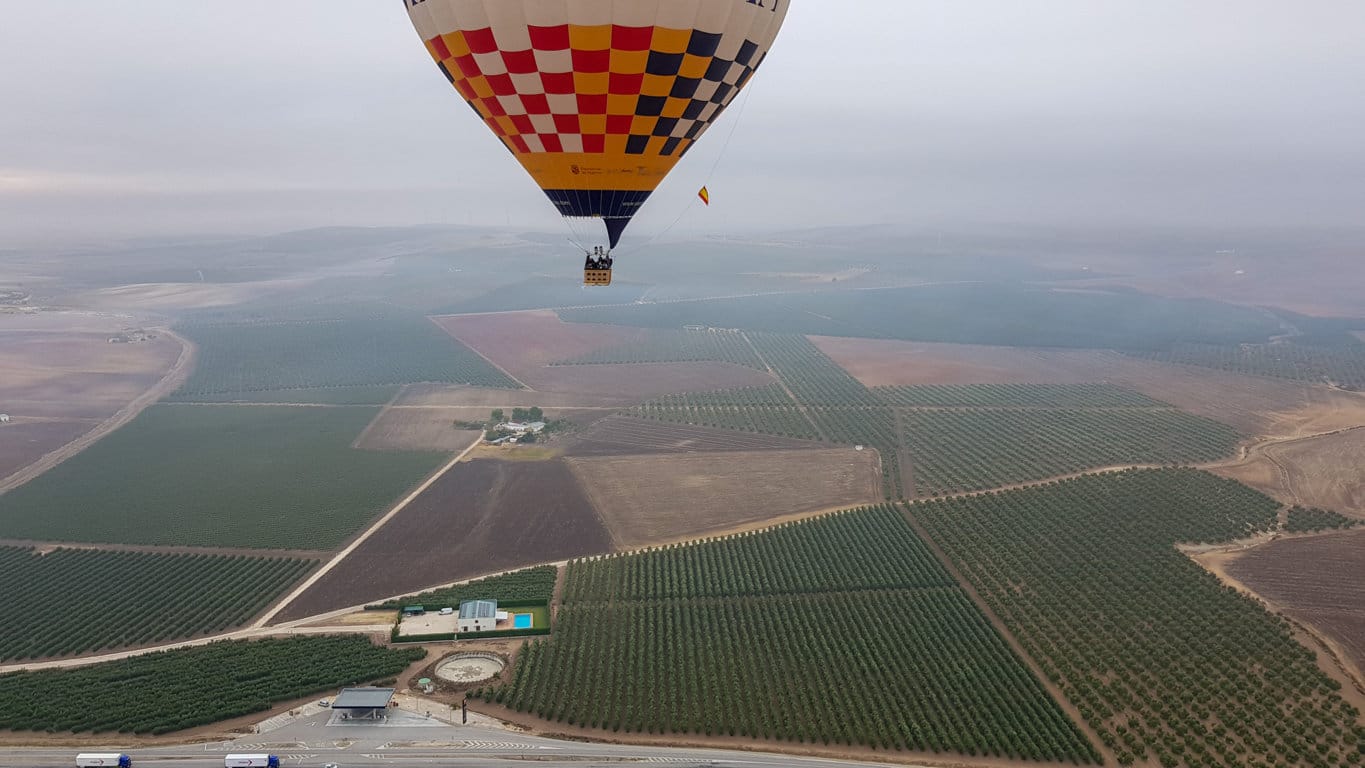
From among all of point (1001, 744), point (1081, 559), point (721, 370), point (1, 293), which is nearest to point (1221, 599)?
point (1081, 559)

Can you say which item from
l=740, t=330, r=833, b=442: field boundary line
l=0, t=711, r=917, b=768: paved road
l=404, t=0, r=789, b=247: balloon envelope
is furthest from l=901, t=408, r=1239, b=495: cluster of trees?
l=404, t=0, r=789, b=247: balloon envelope

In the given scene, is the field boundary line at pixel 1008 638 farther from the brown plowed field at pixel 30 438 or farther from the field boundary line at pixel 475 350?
the brown plowed field at pixel 30 438

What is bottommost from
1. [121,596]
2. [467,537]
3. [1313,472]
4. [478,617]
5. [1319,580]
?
[121,596]

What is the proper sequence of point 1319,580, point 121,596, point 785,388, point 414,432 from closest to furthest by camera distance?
point 1319,580 → point 121,596 → point 414,432 → point 785,388

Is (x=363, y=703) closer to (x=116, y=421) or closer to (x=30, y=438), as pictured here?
(x=30, y=438)

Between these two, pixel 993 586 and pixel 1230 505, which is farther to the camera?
pixel 1230 505

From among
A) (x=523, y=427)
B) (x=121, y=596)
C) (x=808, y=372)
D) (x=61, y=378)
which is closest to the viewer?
(x=121, y=596)

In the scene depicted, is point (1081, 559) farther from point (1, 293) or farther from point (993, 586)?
point (1, 293)

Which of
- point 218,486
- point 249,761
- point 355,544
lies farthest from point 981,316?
point 249,761
